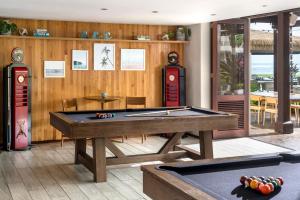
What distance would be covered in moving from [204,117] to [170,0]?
1672 mm

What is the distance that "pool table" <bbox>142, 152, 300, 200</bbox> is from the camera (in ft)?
7.02

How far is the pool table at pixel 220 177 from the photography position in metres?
2.14

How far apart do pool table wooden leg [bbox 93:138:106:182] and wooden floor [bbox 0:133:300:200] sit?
10cm

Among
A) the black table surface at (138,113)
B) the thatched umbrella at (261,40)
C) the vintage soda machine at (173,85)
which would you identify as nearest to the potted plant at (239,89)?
the vintage soda machine at (173,85)

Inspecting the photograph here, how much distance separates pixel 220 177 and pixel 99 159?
2.72 m

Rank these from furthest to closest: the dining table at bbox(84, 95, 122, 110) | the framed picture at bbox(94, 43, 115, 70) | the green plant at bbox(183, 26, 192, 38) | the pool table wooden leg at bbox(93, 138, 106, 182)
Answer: the green plant at bbox(183, 26, 192, 38) → the framed picture at bbox(94, 43, 115, 70) → the dining table at bbox(84, 95, 122, 110) → the pool table wooden leg at bbox(93, 138, 106, 182)

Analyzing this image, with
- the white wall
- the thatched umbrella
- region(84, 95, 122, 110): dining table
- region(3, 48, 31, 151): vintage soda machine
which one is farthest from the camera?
the thatched umbrella

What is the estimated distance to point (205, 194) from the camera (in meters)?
2.08

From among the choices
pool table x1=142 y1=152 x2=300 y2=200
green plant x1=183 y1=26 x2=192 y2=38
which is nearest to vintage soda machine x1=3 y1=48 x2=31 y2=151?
green plant x1=183 y1=26 x2=192 y2=38

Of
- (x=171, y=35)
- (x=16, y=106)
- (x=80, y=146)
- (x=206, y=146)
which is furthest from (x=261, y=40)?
(x=80, y=146)

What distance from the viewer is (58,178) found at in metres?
5.16

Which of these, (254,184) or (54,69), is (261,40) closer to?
(54,69)

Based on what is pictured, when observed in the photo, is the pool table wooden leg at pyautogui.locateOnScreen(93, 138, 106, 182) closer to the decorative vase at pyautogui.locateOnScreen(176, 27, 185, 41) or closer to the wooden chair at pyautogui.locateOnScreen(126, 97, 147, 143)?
the wooden chair at pyautogui.locateOnScreen(126, 97, 147, 143)

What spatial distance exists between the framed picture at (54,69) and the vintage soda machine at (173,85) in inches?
77.8
